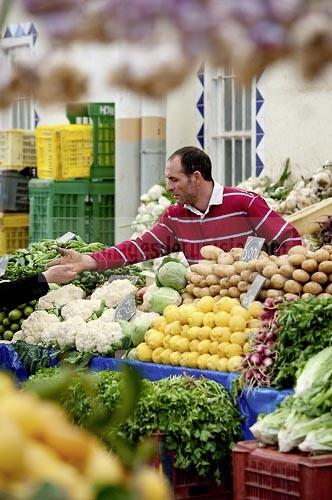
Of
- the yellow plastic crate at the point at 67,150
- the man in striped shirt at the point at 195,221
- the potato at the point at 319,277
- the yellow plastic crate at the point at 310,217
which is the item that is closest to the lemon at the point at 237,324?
the potato at the point at 319,277

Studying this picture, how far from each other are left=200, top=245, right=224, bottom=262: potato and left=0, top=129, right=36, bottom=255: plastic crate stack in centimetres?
657

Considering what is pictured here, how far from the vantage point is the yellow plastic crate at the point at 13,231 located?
12.5 m

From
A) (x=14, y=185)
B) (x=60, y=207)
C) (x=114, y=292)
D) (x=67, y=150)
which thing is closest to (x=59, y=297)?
(x=114, y=292)

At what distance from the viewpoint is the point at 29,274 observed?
23.7 feet

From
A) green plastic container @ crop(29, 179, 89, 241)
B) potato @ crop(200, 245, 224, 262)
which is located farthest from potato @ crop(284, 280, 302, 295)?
green plastic container @ crop(29, 179, 89, 241)

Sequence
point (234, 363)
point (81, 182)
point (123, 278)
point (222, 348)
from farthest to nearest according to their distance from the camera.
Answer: point (81, 182) < point (123, 278) < point (222, 348) < point (234, 363)

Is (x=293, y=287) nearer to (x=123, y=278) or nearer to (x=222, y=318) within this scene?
(x=222, y=318)

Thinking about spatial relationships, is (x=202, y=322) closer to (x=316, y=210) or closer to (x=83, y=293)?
(x=83, y=293)

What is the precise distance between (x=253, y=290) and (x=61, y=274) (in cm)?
148

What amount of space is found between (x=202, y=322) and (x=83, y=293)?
5.36 ft

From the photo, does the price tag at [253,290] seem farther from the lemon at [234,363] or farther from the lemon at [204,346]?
the lemon at [234,363]

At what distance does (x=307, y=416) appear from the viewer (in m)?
4.32

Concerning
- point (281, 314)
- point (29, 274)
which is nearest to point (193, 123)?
point (29, 274)

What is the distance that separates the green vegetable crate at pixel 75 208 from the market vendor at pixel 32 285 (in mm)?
4837
